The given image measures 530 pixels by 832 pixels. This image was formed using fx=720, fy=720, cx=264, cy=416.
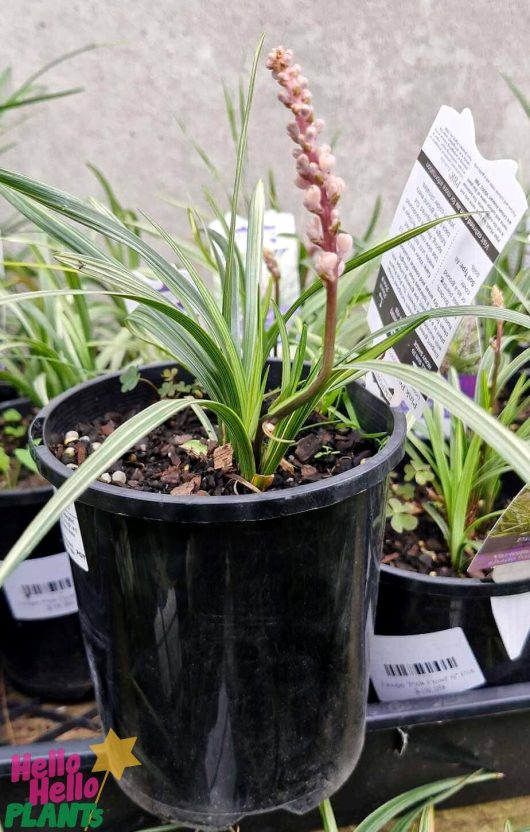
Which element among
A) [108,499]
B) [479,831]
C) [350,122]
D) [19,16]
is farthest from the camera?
[350,122]

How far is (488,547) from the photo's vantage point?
1.95 feet

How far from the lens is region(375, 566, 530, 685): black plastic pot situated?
2.09 ft

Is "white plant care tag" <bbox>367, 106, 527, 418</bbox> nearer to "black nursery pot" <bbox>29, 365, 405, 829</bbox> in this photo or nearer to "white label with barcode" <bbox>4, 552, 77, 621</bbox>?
"black nursery pot" <bbox>29, 365, 405, 829</bbox>

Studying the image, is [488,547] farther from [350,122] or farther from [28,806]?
[350,122]

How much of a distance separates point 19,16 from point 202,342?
104cm

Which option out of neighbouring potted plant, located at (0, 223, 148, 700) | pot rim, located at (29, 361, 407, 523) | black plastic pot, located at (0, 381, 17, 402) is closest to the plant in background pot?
pot rim, located at (29, 361, 407, 523)

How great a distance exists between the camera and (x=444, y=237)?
1.76 ft

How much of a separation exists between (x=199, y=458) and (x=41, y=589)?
37cm

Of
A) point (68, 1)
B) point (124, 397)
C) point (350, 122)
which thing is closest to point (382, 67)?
point (350, 122)

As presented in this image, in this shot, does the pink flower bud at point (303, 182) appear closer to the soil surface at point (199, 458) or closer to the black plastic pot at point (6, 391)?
the soil surface at point (199, 458)

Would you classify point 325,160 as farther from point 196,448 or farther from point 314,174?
point 196,448

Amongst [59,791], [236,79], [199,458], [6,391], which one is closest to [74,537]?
[199,458]

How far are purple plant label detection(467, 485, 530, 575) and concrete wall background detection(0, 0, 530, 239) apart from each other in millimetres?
870

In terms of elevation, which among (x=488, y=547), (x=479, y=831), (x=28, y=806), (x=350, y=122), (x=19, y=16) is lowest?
(x=479, y=831)
